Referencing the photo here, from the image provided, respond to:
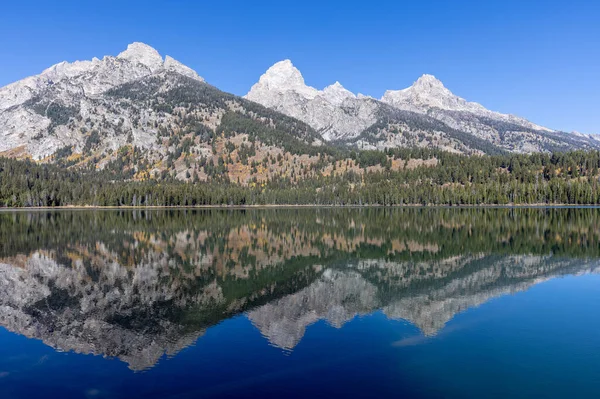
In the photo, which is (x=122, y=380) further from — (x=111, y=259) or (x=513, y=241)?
(x=513, y=241)

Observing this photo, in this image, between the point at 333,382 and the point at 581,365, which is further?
the point at 581,365

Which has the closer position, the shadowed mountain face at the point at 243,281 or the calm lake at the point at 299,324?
the calm lake at the point at 299,324

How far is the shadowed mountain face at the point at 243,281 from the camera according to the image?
28.5 metres

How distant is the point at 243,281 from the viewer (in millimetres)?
42875

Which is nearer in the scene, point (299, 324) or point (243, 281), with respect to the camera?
point (299, 324)

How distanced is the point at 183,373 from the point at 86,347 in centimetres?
790

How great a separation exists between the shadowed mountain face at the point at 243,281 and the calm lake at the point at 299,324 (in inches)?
8.5

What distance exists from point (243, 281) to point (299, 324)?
14.7m

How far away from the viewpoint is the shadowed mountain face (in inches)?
1122

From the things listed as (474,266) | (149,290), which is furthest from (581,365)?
(149,290)

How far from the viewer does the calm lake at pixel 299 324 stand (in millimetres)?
19859

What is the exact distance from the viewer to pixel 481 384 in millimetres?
19406

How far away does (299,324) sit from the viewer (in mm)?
29281

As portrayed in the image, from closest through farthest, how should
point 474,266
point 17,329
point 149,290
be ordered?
point 17,329 → point 149,290 → point 474,266
